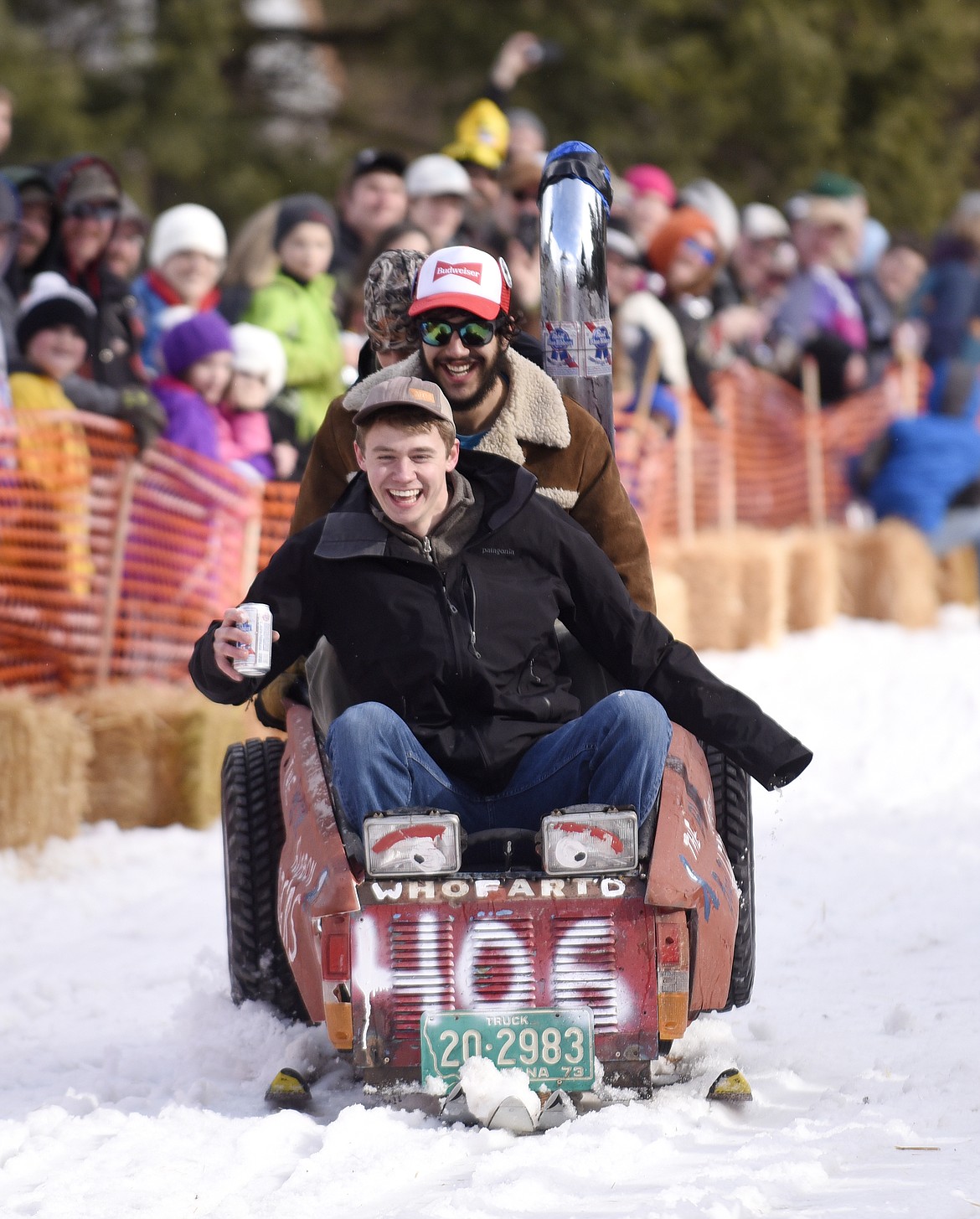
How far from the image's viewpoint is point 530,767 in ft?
13.5

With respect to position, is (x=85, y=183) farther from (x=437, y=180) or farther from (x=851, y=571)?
(x=851, y=571)

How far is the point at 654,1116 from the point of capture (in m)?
3.80

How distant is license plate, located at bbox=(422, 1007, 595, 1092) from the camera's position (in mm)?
3764

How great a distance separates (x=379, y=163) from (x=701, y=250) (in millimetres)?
2155

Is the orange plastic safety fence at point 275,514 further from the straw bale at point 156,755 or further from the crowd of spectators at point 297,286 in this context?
the straw bale at point 156,755

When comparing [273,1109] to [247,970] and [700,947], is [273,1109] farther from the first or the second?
[700,947]

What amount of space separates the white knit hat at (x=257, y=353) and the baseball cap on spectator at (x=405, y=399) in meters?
4.04

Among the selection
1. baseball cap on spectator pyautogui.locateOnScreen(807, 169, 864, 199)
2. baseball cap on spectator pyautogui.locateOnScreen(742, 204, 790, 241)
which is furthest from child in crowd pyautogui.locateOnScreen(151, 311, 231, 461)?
baseball cap on spectator pyautogui.locateOnScreen(807, 169, 864, 199)

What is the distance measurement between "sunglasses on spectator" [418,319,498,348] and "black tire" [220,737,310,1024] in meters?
1.09

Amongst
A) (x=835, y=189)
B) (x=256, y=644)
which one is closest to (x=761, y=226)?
(x=835, y=189)

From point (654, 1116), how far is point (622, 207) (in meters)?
8.12

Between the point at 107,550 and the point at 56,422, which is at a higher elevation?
the point at 56,422

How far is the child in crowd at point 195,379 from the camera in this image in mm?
7828

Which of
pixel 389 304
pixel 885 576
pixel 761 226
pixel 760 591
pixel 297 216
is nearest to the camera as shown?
pixel 389 304
